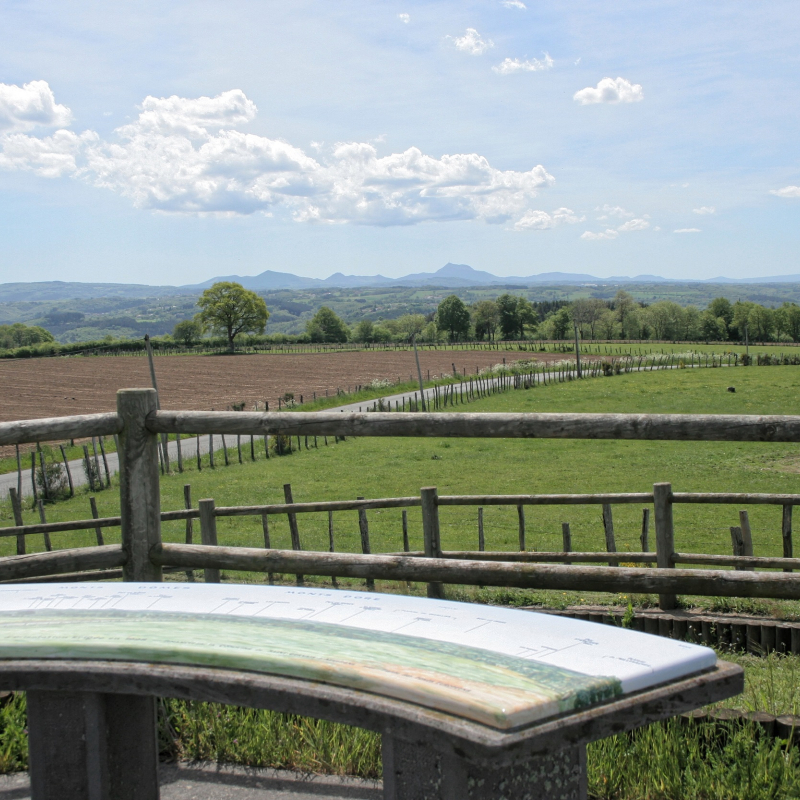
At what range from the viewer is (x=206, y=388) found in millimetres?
52281

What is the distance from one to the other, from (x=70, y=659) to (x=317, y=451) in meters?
Answer: 25.9

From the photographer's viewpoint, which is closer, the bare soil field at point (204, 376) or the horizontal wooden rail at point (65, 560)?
Result: the horizontal wooden rail at point (65, 560)

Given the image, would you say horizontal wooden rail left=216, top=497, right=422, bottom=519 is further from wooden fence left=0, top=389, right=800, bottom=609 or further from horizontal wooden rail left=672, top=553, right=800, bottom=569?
wooden fence left=0, top=389, right=800, bottom=609

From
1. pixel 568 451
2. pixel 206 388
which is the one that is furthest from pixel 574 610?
pixel 206 388

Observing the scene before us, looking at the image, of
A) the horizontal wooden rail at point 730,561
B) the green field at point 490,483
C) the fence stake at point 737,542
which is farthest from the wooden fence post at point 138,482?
the green field at point 490,483

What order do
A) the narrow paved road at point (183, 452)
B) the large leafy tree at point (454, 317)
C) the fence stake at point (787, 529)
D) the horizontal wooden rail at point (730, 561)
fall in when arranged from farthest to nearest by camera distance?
the large leafy tree at point (454, 317)
the narrow paved road at point (183, 452)
the fence stake at point (787, 529)
the horizontal wooden rail at point (730, 561)

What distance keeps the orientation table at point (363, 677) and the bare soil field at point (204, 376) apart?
37.0 m

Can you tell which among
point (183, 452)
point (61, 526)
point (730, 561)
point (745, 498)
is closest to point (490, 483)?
point (183, 452)

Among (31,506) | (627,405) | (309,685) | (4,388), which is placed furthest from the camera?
(4,388)

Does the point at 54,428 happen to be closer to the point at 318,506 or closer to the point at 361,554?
the point at 361,554

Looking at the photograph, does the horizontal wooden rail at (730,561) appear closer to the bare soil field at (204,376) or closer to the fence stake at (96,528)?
the fence stake at (96,528)

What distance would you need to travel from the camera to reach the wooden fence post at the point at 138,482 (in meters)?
3.01

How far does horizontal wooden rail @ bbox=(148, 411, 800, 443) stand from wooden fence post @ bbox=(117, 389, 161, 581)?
0.06 meters

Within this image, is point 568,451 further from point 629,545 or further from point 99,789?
point 99,789
